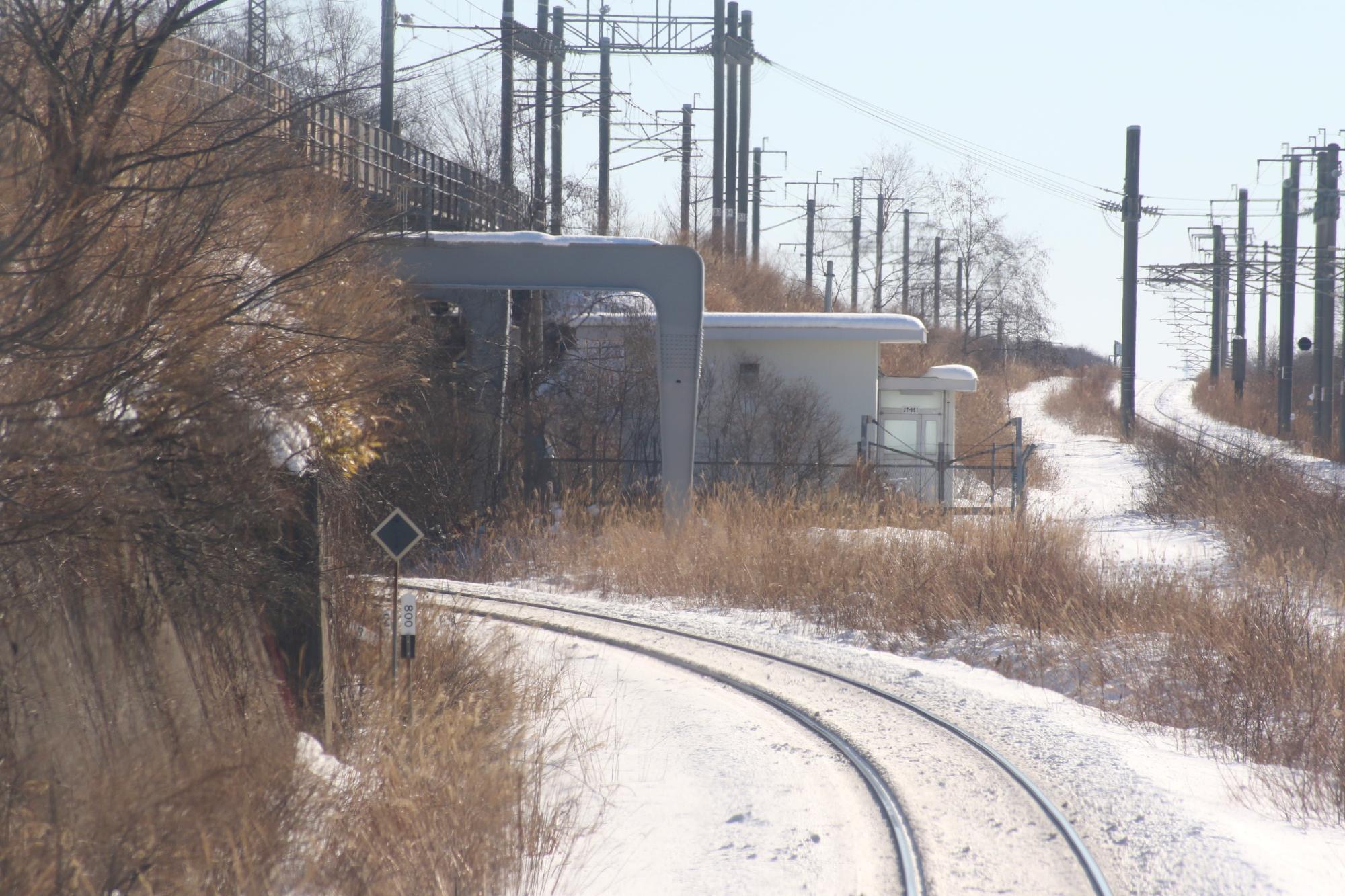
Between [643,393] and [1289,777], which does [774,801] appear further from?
[643,393]

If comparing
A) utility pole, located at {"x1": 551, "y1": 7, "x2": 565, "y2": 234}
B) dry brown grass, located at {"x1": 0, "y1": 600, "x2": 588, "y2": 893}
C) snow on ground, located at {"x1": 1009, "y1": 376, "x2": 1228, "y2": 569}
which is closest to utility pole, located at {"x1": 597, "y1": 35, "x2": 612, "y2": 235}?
utility pole, located at {"x1": 551, "y1": 7, "x2": 565, "y2": 234}

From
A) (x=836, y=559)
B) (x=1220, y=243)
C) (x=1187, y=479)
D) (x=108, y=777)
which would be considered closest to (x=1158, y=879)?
(x=108, y=777)

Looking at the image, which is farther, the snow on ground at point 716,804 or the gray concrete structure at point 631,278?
the gray concrete structure at point 631,278

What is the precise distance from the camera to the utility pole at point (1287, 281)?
43062 mm

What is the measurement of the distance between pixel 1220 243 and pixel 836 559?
46621 mm

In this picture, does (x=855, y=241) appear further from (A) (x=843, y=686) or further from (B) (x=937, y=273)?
(A) (x=843, y=686)

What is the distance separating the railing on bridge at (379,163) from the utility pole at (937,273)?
33.3 metres

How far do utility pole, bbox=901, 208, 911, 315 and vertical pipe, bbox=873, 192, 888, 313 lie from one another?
1016mm

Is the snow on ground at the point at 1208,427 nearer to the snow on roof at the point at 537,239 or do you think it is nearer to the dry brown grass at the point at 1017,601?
the dry brown grass at the point at 1017,601

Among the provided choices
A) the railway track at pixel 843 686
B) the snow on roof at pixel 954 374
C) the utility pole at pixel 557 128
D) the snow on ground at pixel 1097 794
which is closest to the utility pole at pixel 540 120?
the utility pole at pixel 557 128

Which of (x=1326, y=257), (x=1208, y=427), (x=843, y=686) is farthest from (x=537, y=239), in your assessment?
(x=1208, y=427)

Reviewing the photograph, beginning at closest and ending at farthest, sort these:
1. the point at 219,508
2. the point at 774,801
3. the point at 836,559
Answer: the point at 219,508 < the point at 774,801 < the point at 836,559

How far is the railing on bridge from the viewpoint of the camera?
26.5ft

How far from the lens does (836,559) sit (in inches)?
685
